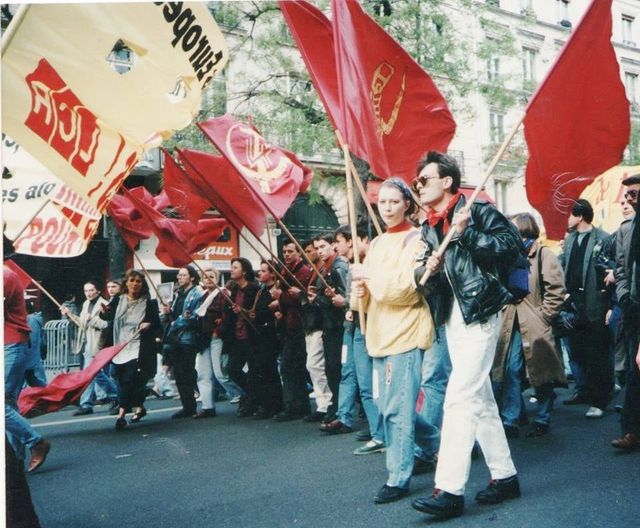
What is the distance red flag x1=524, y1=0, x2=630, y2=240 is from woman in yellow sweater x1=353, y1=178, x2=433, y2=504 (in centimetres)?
99

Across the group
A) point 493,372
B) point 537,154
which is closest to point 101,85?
point 537,154

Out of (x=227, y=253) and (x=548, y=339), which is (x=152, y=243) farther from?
(x=548, y=339)

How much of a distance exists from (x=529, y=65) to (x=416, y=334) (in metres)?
20.6

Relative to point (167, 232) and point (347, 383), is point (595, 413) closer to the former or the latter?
point (347, 383)

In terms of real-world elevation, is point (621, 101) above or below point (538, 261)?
above

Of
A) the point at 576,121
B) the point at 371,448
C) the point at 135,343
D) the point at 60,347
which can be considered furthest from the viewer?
the point at 60,347

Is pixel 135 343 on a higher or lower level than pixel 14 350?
lower

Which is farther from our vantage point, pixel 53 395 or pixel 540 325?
pixel 53 395

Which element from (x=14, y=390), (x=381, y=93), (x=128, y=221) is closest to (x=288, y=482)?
(x=14, y=390)

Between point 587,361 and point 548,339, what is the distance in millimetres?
1118

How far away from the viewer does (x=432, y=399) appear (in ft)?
16.0

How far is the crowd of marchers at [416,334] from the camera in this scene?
3.75m

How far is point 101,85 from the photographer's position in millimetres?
4039

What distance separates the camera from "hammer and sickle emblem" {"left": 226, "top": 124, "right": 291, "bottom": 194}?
644cm
